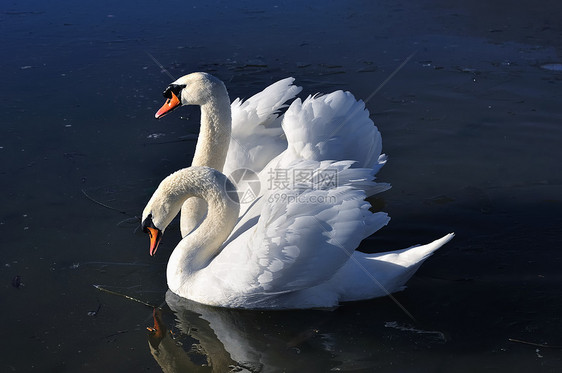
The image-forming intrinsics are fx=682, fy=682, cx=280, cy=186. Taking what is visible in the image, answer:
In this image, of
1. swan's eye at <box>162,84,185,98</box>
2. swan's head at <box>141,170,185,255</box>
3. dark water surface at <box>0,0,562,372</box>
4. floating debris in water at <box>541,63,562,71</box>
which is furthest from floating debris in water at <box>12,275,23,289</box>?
floating debris in water at <box>541,63,562,71</box>

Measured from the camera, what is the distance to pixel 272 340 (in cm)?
466

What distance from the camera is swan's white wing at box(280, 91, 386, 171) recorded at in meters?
5.71

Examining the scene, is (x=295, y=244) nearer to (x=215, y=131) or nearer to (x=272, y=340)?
(x=272, y=340)

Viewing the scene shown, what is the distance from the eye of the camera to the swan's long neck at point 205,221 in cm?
503

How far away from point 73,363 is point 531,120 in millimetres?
5604

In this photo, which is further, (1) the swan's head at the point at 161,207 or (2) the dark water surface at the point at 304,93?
(1) the swan's head at the point at 161,207

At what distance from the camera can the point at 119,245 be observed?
5.75 metres

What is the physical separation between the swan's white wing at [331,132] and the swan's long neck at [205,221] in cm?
77

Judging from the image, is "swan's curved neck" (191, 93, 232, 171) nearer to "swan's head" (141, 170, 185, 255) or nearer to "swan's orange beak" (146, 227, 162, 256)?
"swan's head" (141, 170, 185, 255)

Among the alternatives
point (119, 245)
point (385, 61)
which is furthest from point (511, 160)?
point (119, 245)

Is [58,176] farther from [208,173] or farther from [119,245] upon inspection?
[208,173]

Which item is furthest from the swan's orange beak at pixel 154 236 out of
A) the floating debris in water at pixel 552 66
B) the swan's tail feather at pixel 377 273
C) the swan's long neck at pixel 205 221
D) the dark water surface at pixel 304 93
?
the floating debris in water at pixel 552 66

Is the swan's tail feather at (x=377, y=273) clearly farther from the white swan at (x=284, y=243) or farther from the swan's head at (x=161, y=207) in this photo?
the swan's head at (x=161, y=207)

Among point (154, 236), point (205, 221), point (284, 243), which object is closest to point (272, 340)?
point (284, 243)
